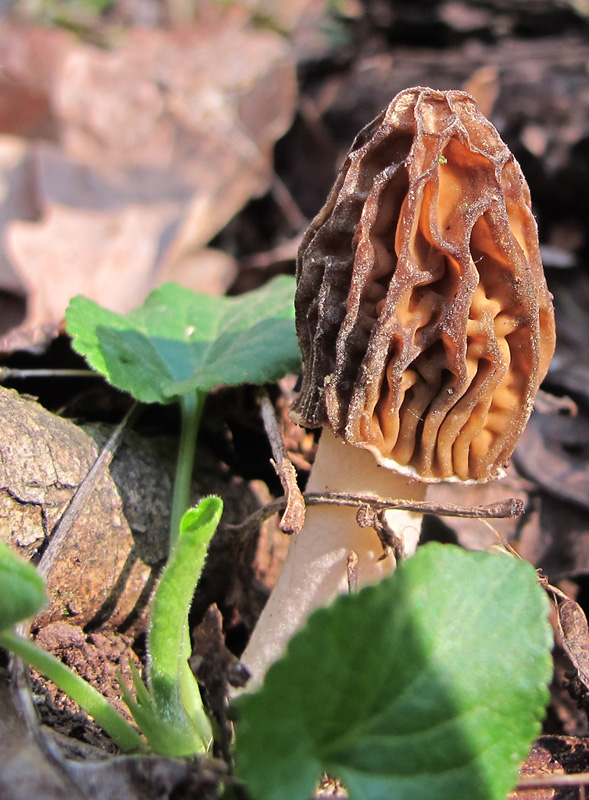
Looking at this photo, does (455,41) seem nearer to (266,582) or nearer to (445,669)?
(266,582)

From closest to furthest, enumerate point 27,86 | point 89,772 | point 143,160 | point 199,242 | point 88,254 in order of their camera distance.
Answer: point 89,772 → point 88,254 → point 199,242 → point 143,160 → point 27,86

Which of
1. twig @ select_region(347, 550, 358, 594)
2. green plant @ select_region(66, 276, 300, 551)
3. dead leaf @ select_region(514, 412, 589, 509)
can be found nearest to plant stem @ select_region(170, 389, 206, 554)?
green plant @ select_region(66, 276, 300, 551)

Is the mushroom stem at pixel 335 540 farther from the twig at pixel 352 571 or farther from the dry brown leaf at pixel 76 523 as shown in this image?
the dry brown leaf at pixel 76 523

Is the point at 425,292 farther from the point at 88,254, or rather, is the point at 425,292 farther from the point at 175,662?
the point at 88,254

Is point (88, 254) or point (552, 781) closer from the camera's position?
point (552, 781)

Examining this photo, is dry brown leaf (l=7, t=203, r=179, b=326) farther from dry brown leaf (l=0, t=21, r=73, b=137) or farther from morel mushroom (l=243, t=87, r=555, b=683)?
morel mushroom (l=243, t=87, r=555, b=683)

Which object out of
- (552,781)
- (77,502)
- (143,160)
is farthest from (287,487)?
(143,160)
